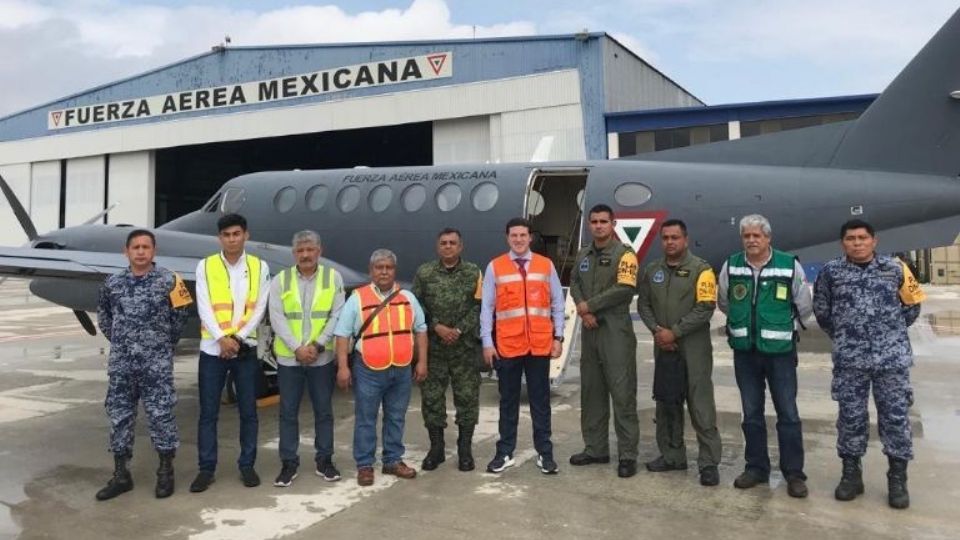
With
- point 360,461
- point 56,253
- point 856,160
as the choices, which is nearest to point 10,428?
point 56,253

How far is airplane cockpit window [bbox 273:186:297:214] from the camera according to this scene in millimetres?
11812

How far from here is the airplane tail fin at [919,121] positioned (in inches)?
356

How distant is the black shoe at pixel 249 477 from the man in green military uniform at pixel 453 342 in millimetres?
1404

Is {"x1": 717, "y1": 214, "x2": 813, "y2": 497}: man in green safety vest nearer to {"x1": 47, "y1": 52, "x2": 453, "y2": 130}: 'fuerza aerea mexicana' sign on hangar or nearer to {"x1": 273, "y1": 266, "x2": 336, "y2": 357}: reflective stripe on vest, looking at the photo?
{"x1": 273, "y1": 266, "x2": 336, "y2": 357}: reflective stripe on vest

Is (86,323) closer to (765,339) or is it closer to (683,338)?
(683,338)

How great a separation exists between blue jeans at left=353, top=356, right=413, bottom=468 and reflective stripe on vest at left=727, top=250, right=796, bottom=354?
2.72 m

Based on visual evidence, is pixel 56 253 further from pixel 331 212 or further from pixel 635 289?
pixel 635 289

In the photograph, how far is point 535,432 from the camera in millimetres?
5875

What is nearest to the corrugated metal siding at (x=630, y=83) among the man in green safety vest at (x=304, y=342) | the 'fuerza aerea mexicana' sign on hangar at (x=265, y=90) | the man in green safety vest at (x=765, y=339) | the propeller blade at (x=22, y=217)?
the 'fuerza aerea mexicana' sign on hangar at (x=265, y=90)

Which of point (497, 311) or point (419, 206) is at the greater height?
point (419, 206)

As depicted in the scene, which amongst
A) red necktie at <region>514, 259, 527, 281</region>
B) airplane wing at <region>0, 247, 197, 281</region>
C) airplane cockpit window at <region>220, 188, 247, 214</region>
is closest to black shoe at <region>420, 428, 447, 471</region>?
red necktie at <region>514, 259, 527, 281</region>

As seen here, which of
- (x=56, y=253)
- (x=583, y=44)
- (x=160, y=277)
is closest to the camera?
(x=160, y=277)

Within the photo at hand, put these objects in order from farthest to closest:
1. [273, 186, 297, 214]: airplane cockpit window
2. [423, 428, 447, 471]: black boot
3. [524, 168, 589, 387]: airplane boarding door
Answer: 1. [524, 168, 589, 387]: airplane boarding door
2. [273, 186, 297, 214]: airplane cockpit window
3. [423, 428, 447, 471]: black boot

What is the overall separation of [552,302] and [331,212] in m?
6.40
